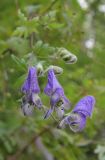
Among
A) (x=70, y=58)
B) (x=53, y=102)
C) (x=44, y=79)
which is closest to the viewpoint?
(x=53, y=102)

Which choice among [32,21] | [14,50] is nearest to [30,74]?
[32,21]

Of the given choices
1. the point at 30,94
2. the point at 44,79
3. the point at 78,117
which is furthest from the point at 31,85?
the point at 44,79

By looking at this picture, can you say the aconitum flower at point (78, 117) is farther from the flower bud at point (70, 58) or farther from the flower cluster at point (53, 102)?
the flower bud at point (70, 58)

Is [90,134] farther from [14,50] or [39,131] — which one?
[14,50]

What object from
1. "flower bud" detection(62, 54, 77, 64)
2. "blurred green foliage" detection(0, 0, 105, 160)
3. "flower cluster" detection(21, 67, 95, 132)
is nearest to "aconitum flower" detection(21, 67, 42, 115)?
"flower cluster" detection(21, 67, 95, 132)

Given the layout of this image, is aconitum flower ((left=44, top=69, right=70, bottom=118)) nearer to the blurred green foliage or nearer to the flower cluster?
the flower cluster

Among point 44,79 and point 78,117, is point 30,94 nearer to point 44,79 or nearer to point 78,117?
point 78,117

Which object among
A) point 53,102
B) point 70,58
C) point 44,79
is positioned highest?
point 44,79
